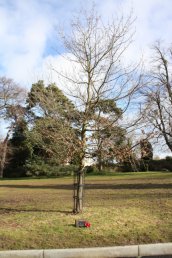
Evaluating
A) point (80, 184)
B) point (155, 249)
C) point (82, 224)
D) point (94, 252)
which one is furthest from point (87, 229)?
point (80, 184)

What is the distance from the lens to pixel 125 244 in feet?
28.1

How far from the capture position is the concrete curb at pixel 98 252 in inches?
310

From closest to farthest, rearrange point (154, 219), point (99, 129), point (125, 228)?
point (125, 228) < point (154, 219) < point (99, 129)

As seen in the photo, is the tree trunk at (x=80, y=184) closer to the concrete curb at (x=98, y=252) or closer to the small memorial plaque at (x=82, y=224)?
the small memorial plaque at (x=82, y=224)

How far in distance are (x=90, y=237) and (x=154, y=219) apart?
7.44 feet

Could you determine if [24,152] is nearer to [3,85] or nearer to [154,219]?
[3,85]

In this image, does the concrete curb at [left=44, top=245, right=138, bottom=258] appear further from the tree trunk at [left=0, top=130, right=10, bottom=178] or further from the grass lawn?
the tree trunk at [left=0, top=130, right=10, bottom=178]

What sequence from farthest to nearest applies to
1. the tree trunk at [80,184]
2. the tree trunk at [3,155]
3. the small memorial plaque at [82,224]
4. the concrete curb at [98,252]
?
the tree trunk at [3,155]
the tree trunk at [80,184]
the small memorial plaque at [82,224]
the concrete curb at [98,252]

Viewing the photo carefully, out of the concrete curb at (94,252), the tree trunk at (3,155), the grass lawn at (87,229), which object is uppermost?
the tree trunk at (3,155)

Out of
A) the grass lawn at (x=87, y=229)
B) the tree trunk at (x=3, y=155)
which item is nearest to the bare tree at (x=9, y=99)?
the tree trunk at (x=3, y=155)

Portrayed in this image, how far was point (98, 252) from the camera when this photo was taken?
7.98m

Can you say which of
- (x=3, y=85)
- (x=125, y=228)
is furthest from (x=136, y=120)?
(x=3, y=85)

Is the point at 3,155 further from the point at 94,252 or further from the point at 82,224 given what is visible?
the point at 94,252

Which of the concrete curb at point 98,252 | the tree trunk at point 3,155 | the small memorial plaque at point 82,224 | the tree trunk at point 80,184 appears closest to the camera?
the concrete curb at point 98,252
